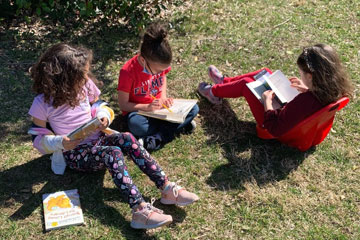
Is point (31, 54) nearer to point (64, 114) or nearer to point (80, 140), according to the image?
point (64, 114)

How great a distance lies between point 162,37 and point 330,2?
15.0 ft

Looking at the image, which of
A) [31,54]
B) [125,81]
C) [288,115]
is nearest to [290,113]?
[288,115]

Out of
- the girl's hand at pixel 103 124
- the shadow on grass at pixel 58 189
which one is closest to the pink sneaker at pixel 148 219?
the shadow on grass at pixel 58 189

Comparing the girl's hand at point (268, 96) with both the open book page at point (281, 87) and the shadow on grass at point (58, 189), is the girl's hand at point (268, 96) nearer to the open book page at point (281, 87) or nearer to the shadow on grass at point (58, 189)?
the open book page at point (281, 87)

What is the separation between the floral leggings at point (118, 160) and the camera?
3471 millimetres

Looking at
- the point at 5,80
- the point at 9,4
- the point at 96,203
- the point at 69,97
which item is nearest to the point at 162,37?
the point at 69,97

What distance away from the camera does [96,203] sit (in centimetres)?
371

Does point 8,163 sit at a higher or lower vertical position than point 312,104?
lower

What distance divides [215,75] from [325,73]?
1.59 m

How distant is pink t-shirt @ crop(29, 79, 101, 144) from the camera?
3637mm

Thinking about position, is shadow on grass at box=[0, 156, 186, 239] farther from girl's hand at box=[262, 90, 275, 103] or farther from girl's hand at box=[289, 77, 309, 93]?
girl's hand at box=[289, 77, 309, 93]

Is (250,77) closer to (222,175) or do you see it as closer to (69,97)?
(222,175)

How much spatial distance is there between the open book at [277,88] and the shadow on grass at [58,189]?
4.94ft

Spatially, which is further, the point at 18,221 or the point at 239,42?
the point at 239,42
